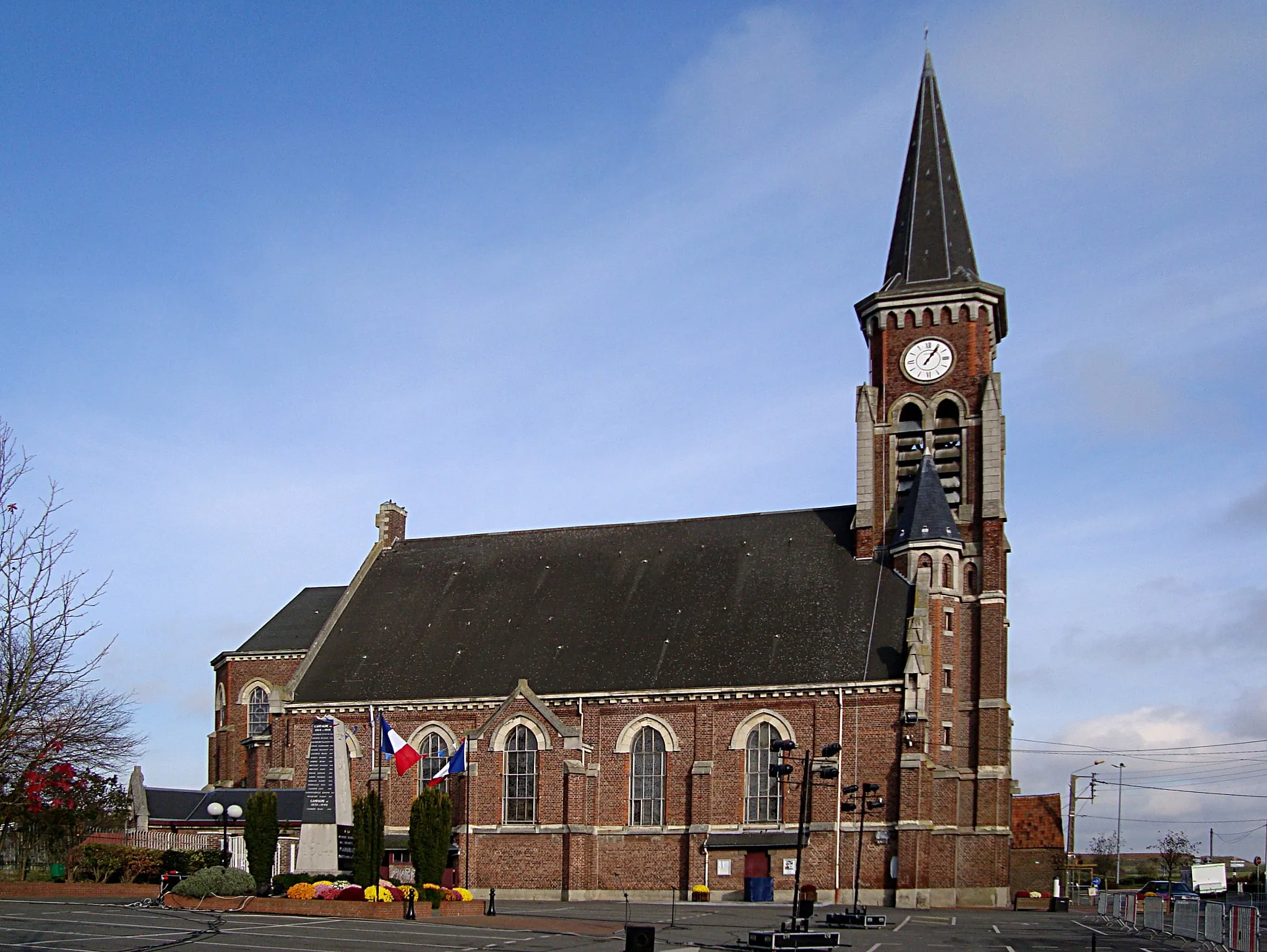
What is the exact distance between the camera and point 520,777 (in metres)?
52.8

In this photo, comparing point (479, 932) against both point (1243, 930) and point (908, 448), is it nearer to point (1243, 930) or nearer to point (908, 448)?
point (1243, 930)

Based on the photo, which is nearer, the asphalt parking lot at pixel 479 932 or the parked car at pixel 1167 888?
the asphalt parking lot at pixel 479 932

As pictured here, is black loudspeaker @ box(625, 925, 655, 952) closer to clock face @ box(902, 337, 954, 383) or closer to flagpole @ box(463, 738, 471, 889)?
flagpole @ box(463, 738, 471, 889)

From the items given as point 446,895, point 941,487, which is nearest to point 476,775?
point 446,895

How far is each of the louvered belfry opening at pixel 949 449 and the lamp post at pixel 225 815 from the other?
28.5m

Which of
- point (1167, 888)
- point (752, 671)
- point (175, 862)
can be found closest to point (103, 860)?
point (175, 862)

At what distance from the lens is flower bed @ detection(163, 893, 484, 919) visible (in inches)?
1436

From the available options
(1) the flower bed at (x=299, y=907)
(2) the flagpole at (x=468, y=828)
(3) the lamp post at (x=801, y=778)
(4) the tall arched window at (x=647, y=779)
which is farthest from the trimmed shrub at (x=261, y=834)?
(3) the lamp post at (x=801, y=778)

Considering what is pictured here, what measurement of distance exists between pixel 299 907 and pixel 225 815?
20.8 ft

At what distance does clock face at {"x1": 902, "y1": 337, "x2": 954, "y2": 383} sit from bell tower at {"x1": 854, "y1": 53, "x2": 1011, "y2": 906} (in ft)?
0.18

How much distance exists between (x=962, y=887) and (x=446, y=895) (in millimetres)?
19785

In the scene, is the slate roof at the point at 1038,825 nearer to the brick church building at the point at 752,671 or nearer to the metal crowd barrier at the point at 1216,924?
the brick church building at the point at 752,671

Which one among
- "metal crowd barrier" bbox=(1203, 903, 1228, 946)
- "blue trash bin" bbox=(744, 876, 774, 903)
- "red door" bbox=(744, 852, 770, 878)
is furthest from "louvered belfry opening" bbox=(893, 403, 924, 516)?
"metal crowd barrier" bbox=(1203, 903, 1228, 946)

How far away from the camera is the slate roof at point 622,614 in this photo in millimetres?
51594
